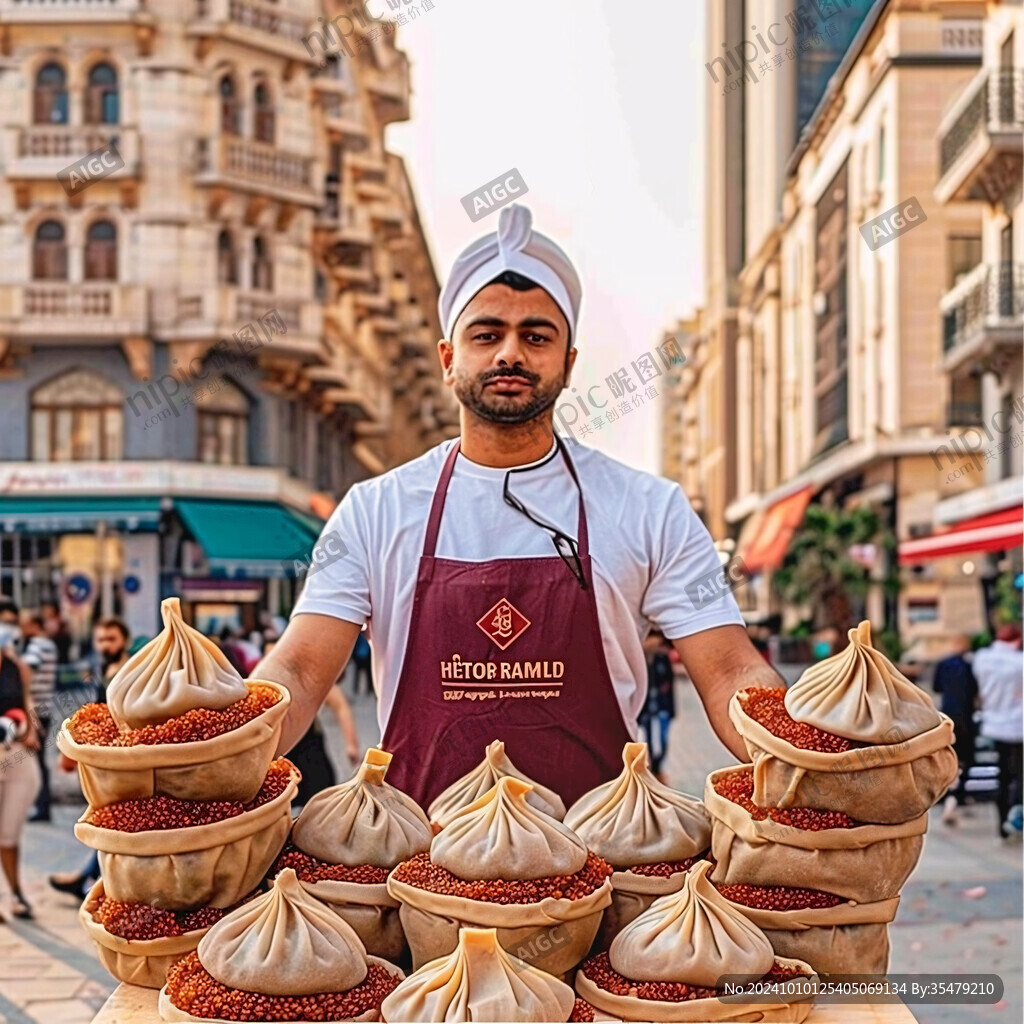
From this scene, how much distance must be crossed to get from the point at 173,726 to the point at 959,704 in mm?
10421

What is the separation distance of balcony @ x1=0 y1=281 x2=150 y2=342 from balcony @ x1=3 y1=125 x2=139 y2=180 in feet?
6.49

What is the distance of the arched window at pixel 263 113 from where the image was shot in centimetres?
2781

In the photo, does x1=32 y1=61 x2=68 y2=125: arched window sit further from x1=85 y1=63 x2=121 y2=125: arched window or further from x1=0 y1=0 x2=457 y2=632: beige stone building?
x1=85 y1=63 x2=121 y2=125: arched window

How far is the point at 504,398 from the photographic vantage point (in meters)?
2.83

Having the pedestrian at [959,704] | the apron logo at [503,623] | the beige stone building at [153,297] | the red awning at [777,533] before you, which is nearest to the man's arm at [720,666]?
the apron logo at [503,623]

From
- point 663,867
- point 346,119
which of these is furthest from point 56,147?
point 663,867

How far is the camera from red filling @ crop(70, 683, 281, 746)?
2.06 m

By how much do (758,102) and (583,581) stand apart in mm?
73128

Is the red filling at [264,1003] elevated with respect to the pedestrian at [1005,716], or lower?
elevated

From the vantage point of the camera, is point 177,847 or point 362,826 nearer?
point 177,847

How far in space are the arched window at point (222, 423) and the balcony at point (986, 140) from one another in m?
13.7

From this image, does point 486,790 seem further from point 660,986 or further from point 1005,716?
point 1005,716

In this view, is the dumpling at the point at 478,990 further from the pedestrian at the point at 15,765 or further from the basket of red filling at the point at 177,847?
the pedestrian at the point at 15,765

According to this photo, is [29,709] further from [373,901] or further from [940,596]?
[940,596]
